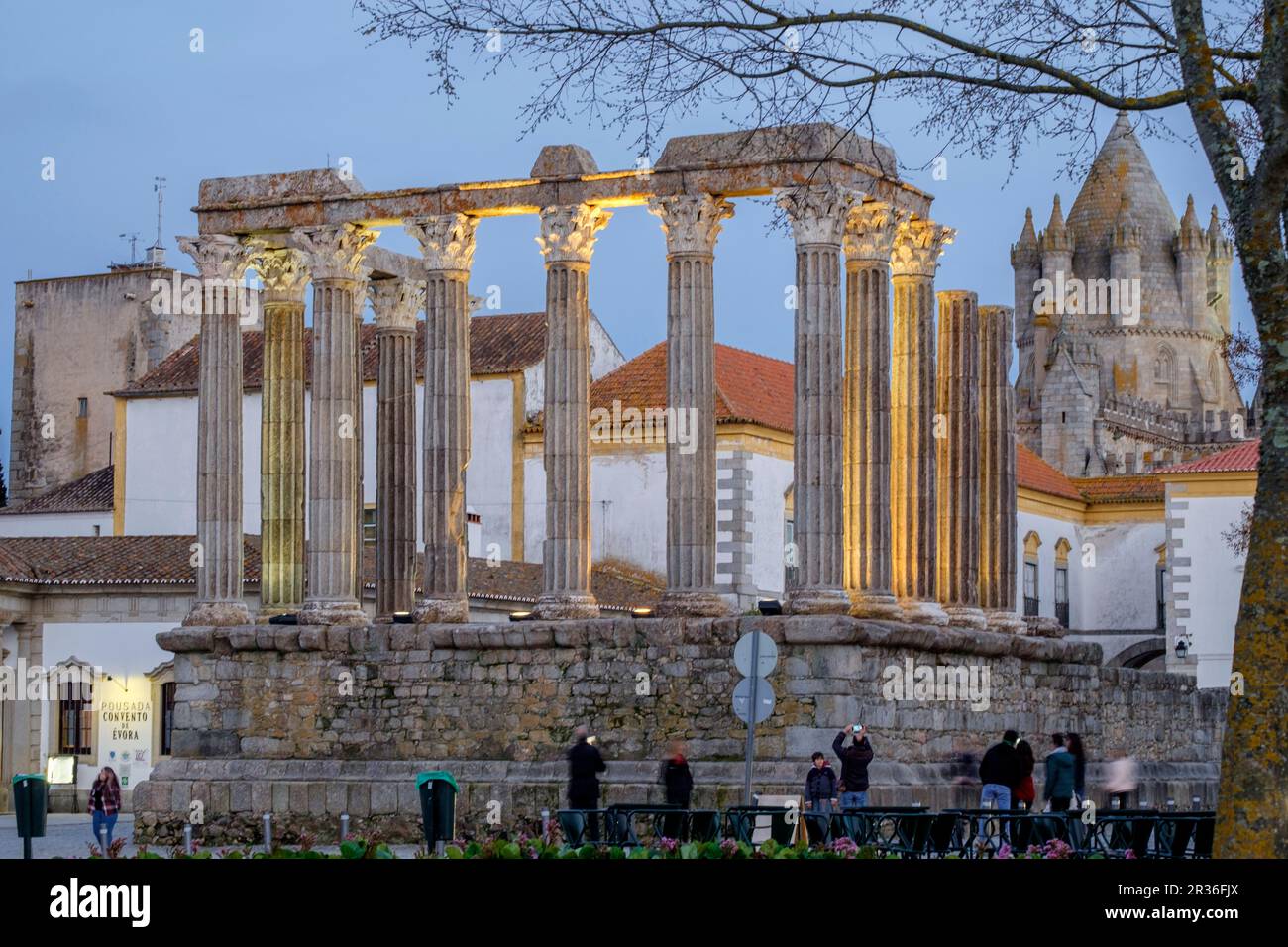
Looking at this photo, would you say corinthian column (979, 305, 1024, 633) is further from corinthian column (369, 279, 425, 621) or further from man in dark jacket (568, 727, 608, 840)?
man in dark jacket (568, 727, 608, 840)

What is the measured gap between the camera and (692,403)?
102ft

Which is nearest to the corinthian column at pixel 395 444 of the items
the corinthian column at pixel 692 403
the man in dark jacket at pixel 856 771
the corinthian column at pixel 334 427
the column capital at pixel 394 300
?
the column capital at pixel 394 300

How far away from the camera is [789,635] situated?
1164 inches

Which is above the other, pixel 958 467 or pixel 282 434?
pixel 282 434

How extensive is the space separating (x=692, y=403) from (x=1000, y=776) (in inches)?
253

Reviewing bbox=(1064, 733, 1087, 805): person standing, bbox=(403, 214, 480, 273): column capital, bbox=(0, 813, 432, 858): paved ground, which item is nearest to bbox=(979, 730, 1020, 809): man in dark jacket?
bbox=(1064, 733, 1087, 805): person standing

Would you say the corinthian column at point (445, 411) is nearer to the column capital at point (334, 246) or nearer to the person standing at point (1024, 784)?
the column capital at point (334, 246)

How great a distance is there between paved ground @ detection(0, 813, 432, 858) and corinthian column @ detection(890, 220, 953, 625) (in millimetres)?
7310

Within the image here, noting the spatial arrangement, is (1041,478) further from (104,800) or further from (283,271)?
(104,800)

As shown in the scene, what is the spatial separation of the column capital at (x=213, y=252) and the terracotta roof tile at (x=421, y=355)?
14910mm

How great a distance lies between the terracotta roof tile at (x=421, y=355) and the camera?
5225 centimetres

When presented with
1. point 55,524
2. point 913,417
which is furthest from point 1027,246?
point 913,417
